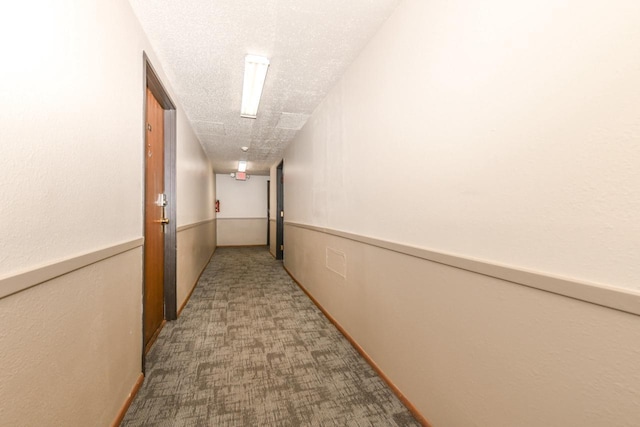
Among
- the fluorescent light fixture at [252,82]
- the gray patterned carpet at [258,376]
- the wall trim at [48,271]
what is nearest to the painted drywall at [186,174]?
the fluorescent light fixture at [252,82]

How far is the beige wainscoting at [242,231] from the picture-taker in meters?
9.32

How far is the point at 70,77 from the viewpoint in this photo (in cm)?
110

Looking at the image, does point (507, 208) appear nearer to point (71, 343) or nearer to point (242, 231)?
point (71, 343)

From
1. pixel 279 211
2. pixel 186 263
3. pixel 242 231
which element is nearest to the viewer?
pixel 186 263

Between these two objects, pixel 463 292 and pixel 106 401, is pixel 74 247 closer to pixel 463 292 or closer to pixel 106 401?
pixel 106 401

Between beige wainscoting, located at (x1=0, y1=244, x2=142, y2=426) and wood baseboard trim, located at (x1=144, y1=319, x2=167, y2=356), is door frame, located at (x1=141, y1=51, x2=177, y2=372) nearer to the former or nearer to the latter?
wood baseboard trim, located at (x1=144, y1=319, x2=167, y2=356)

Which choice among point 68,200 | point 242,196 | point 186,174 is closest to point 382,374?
point 68,200

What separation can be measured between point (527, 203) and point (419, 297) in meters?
0.78

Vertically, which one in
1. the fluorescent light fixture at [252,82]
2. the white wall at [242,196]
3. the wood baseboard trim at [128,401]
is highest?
the fluorescent light fixture at [252,82]

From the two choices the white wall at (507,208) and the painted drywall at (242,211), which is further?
the painted drywall at (242,211)

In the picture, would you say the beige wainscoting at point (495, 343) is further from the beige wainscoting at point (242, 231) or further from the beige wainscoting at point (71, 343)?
the beige wainscoting at point (242, 231)

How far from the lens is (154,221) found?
2.53m

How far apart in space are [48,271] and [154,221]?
169 cm

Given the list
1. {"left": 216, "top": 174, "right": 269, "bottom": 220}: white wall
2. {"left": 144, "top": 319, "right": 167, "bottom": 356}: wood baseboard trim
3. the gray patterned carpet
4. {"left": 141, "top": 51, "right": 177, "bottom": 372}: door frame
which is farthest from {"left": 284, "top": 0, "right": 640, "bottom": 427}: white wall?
{"left": 216, "top": 174, "right": 269, "bottom": 220}: white wall
